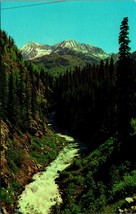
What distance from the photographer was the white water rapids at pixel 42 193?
2634cm

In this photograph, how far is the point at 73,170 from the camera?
35969 millimetres

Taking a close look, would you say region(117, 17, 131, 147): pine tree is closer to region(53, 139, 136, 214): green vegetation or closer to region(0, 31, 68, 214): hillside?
region(53, 139, 136, 214): green vegetation

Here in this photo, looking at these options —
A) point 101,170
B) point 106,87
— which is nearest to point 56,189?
point 101,170

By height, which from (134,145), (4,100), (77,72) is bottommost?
(134,145)

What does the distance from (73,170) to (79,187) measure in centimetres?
569

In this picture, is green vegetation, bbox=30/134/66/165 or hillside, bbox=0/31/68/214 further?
green vegetation, bbox=30/134/66/165

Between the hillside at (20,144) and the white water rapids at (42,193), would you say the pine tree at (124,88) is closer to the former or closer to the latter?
the white water rapids at (42,193)

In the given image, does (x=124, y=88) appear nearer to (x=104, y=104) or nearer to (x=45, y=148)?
(x=45, y=148)

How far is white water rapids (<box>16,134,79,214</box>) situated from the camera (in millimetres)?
26344

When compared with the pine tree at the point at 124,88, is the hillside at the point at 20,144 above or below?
below

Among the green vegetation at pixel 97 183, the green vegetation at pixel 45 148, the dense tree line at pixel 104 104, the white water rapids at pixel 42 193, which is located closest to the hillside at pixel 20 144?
the green vegetation at pixel 45 148

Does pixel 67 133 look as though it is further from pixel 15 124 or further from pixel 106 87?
pixel 15 124

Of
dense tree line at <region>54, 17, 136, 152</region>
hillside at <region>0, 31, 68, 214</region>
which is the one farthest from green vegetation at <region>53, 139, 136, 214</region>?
dense tree line at <region>54, 17, 136, 152</region>

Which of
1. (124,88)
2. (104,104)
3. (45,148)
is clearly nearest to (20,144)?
(45,148)
